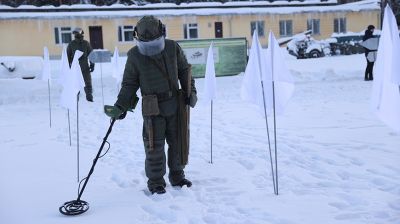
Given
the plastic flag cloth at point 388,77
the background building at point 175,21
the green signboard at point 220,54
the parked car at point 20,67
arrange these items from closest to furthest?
1. the plastic flag cloth at point 388,77
2. the parked car at point 20,67
3. the green signboard at point 220,54
4. the background building at point 175,21

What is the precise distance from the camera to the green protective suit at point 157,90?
4543 mm

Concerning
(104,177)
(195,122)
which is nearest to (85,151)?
(104,177)

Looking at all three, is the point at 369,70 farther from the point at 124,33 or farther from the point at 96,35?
the point at 96,35

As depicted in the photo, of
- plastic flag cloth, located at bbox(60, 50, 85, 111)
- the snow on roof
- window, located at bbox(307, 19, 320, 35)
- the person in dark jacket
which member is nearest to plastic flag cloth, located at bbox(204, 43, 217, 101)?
plastic flag cloth, located at bbox(60, 50, 85, 111)

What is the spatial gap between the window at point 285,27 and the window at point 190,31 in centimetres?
634

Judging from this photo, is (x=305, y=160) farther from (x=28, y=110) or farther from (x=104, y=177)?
(x=28, y=110)

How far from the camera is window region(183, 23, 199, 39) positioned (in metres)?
30.8

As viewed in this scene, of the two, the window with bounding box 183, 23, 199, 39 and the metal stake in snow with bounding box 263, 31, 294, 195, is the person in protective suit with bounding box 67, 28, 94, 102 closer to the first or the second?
the metal stake in snow with bounding box 263, 31, 294, 195

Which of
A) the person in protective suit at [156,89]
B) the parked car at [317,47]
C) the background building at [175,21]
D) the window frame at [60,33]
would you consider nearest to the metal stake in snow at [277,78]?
the person in protective suit at [156,89]

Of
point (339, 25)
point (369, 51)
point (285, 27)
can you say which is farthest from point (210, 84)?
point (339, 25)

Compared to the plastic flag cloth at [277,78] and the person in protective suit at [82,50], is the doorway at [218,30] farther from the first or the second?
the plastic flag cloth at [277,78]

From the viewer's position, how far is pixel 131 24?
30094mm

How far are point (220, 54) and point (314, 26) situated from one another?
61.0 feet

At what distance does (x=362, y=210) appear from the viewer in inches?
151
